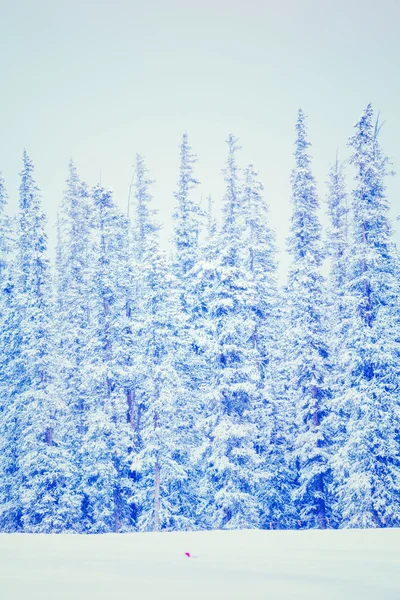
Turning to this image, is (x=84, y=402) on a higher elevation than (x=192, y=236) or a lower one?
lower

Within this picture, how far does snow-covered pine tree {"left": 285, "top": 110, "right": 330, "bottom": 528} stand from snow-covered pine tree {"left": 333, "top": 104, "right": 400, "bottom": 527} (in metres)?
1.00

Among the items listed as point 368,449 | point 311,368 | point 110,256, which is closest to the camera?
point 368,449

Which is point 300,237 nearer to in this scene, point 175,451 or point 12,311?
point 175,451

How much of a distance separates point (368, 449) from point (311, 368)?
188 inches

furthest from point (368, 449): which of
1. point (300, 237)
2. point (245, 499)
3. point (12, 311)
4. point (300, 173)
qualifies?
point (12, 311)

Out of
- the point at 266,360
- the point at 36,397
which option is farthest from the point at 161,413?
the point at 266,360

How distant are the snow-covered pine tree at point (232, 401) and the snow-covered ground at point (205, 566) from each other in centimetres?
1374

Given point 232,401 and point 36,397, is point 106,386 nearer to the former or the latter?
point 36,397

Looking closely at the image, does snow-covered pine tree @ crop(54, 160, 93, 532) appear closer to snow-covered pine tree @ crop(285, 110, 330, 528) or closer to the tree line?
the tree line

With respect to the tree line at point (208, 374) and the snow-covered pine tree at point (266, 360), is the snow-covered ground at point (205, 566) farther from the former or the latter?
the snow-covered pine tree at point (266, 360)

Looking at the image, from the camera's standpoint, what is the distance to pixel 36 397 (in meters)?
27.9

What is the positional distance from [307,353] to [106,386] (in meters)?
10.4

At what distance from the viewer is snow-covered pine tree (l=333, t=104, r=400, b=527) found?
924 inches

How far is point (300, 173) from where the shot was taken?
29312 mm
